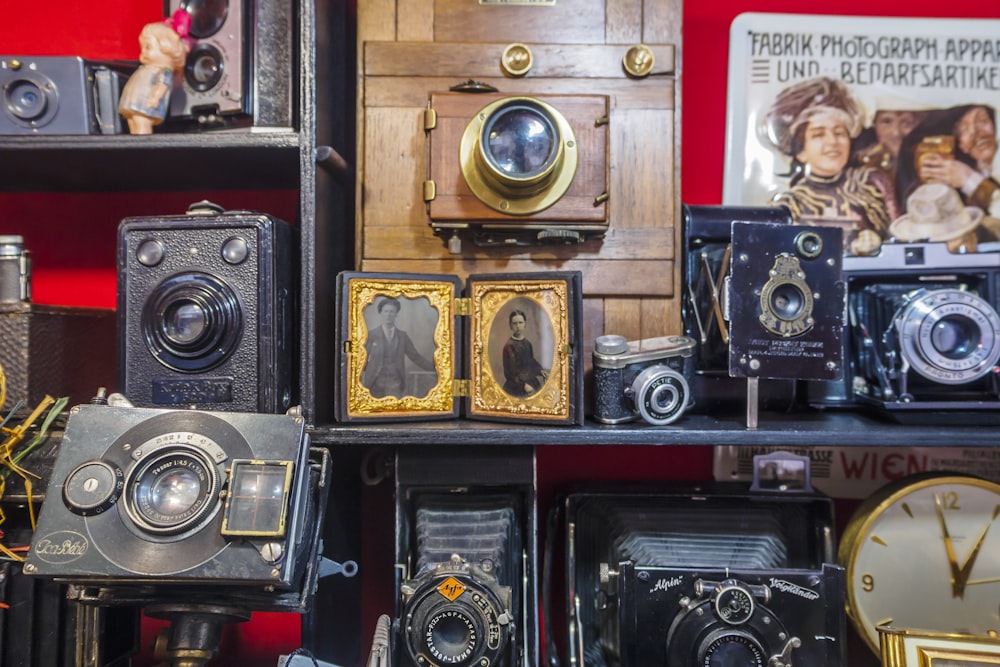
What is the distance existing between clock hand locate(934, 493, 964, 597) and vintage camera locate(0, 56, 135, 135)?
2112 millimetres

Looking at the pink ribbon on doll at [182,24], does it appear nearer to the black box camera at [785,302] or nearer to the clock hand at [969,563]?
the black box camera at [785,302]

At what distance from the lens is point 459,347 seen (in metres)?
1.38

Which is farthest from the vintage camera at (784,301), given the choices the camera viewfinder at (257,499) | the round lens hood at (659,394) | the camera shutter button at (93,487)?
the camera shutter button at (93,487)

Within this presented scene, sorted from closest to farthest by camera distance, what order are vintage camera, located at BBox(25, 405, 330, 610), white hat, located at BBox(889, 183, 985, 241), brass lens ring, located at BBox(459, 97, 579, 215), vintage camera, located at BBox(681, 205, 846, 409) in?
vintage camera, located at BBox(25, 405, 330, 610), vintage camera, located at BBox(681, 205, 846, 409), brass lens ring, located at BBox(459, 97, 579, 215), white hat, located at BBox(889, 183, 985, 241)

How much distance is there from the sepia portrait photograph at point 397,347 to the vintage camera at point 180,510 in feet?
0.69

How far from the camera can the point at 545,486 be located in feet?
5.67

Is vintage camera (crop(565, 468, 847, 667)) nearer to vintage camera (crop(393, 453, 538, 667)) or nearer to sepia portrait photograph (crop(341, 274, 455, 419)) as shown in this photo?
vintage camera (crop(393, 453, 538, 667))

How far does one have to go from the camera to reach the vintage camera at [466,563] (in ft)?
3.93

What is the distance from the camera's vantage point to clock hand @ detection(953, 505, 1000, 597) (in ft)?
4.62

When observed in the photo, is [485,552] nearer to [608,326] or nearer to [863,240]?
[608,326]

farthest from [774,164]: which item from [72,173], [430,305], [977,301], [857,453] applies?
[72,173]

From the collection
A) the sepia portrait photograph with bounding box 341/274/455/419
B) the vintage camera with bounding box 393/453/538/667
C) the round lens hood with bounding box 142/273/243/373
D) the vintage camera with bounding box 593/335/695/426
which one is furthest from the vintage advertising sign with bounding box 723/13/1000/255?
the round lens hood with bounding box 142/273/243/373

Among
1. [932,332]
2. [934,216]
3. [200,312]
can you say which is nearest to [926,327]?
[932,332]

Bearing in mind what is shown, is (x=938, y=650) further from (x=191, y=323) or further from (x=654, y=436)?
(x=191, y=323)
